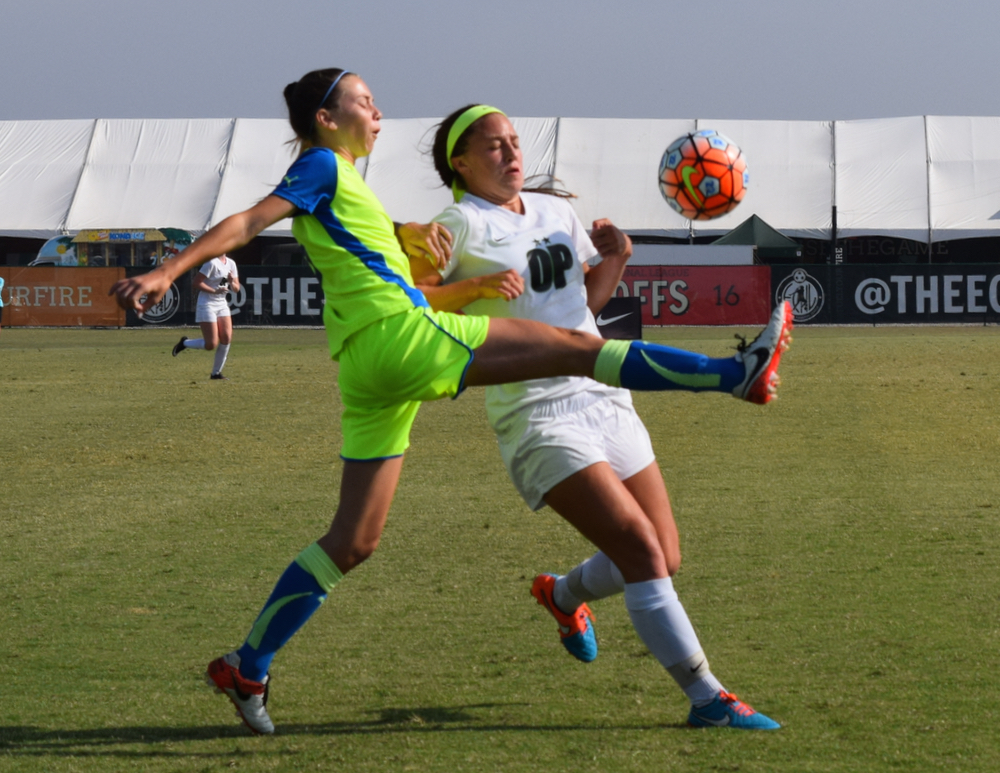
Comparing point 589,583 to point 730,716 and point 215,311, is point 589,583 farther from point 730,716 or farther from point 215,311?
point 215,311

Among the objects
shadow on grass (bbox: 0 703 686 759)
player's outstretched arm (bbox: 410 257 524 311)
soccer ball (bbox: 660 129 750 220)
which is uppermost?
soccer ball (bbox: 660 129 750 220)

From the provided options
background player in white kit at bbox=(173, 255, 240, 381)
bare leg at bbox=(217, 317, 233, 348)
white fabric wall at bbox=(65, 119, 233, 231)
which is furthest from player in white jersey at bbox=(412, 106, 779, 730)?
white fabric wall at bbox=(65, 119, 233, 231)

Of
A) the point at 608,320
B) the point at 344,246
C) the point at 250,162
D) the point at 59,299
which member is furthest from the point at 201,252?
the point at 250,162

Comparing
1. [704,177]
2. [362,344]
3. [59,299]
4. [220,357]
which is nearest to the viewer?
[362,344]

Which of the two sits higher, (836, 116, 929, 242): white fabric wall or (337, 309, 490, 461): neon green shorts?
(836, 116, 929, 242): white fabric wall

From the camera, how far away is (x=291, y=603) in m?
3.98

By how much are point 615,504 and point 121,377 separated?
15.6 m

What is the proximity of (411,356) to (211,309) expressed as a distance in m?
15.2

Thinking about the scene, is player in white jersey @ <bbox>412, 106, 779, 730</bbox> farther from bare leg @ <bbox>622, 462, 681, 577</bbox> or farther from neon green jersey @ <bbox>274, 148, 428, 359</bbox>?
neon green jersey @ <bbox>274, 148, 428, 359</bbox>

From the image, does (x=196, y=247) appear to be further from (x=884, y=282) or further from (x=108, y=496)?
(x=884, y=282)

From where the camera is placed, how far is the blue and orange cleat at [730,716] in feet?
12.5

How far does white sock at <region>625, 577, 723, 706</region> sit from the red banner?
29.1 metres

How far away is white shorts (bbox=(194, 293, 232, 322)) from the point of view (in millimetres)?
18234

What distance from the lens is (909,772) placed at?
345cm
